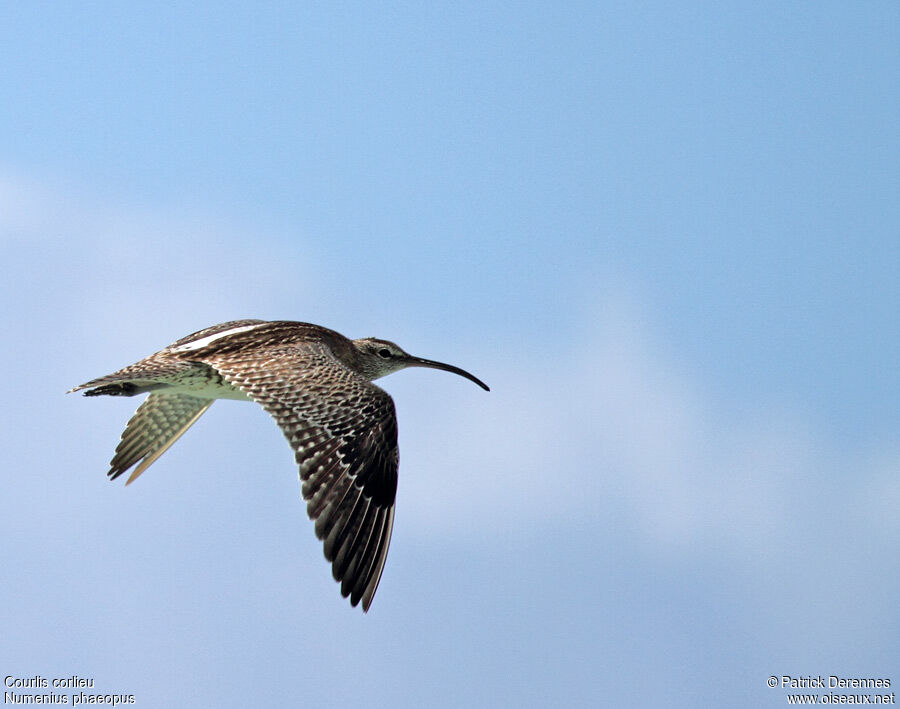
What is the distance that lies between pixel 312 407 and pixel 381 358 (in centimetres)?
518

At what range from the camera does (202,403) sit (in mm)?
21484

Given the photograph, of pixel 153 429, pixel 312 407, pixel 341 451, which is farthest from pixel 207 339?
pixel 341 451

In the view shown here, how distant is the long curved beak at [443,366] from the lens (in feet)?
71.8

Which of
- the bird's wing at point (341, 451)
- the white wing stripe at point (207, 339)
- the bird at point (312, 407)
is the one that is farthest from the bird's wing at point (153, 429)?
the bird's wing at point (341, 451)

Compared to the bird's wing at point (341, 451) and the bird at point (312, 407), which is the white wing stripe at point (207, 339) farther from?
the bird's wing at point (341, 451)

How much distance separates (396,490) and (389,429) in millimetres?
827

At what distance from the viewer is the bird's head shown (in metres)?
21.4

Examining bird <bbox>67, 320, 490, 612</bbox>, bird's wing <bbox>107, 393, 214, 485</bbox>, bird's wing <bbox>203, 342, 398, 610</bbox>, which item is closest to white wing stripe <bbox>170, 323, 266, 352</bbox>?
bird <bbox>67, 320, 490, 612</bbox>

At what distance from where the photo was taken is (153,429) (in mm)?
21656

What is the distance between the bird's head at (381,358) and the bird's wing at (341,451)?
11.7 ft

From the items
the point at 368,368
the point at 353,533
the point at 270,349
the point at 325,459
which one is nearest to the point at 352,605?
the point at 353,533

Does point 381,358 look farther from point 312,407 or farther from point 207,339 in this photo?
point 312,407

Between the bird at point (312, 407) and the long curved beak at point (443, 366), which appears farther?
the long curved beak at point (443, 366)

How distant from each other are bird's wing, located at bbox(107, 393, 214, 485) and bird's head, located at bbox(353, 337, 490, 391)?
2.68 metres
